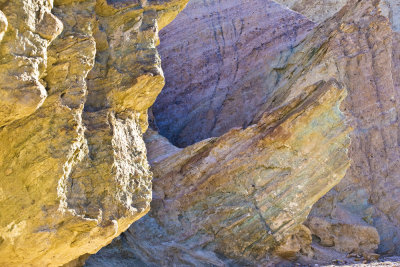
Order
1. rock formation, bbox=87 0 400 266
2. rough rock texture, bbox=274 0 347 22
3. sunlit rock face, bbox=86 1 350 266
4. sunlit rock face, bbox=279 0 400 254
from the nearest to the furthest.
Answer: sunlit rock face, bbox=86 1 350 266
rock formation, bbox=87 0 400 266
sunlit rock face, bbox=279 0 400 254
rough rock texture, bbox=274 0 347 22

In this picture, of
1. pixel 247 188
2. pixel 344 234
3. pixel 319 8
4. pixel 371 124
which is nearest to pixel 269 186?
pixel 247 188

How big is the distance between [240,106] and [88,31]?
315 inches

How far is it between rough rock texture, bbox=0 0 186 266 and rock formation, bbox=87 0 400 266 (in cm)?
302

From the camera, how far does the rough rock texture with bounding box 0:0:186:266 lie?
6938 millimetres

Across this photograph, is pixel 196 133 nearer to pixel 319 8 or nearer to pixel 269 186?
pixel 269 186

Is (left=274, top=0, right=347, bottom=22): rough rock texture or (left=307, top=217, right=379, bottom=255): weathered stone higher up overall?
(left=274, top=0, right=347, bottom=22): rough rock texture

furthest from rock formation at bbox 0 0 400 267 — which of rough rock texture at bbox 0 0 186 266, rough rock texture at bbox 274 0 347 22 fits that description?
rough rock texture at bbox 274 0 347 22

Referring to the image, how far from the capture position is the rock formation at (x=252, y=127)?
12305mm

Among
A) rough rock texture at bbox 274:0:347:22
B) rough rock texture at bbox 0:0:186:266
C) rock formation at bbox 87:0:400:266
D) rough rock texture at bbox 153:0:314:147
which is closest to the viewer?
rough rock texture at bbox 0:0:186:266

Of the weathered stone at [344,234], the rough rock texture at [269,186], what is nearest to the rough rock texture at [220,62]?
the rough rock texture at [269,186]

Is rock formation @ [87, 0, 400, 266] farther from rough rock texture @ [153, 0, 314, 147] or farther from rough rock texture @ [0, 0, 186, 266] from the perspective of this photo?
rough rock texture @ [0, 0, 186, 266]

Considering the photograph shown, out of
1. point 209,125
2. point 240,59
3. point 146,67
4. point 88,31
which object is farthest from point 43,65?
point 240,59

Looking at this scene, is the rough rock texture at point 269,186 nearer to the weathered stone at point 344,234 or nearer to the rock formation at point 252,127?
the rock formation at point 252,127

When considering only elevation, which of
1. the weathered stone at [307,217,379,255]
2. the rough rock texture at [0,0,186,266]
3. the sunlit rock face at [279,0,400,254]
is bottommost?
the weathered stone at [307,217,379,255]
